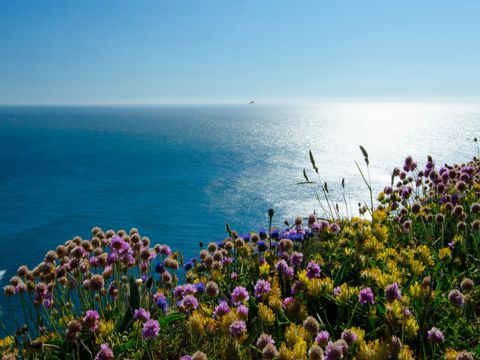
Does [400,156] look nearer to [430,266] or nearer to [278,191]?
[278,191]

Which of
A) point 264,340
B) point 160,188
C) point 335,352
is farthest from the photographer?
point 160,188

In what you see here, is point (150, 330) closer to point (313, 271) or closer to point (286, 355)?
point (286, 355)

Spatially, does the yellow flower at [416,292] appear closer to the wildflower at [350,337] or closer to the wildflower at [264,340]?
the wildflower at [350,337]

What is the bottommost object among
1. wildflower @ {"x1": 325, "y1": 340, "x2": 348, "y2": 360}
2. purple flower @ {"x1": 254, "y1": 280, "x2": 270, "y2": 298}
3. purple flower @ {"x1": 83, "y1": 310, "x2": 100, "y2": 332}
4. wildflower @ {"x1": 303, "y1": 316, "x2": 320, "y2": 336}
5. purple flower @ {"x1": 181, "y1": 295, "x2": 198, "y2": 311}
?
purple flower @ {"x1": 83, "y1": 310, "x2": 100, "y2": 332}

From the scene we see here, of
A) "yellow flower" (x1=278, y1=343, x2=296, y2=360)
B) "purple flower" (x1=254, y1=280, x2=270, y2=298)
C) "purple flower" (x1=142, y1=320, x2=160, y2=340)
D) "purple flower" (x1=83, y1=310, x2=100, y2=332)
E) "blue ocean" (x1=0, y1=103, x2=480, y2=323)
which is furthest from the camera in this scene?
"blue ocean" (x1=0, y1=103, x2=480, y2=323)

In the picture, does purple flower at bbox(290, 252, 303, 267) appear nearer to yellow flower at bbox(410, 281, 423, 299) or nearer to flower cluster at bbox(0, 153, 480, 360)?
flower cluster at bbox(0, 153, 480, 360)

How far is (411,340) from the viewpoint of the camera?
10.2 feet

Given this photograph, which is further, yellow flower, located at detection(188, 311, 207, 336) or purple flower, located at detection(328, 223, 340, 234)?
purple flower, located at detection(328, 223, 340, 234)

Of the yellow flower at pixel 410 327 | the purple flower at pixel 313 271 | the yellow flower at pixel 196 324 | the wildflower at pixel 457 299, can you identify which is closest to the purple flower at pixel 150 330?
the yellow flower at pixel 196 324

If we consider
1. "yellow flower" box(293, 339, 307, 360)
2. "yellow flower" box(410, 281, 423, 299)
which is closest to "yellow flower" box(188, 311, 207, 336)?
"yellow flower" box(293, 339, 307, 360)

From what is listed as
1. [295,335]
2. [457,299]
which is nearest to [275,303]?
[295,335]

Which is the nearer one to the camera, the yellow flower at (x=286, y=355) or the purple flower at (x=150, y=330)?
the yellow flower at (x=286, y=355)

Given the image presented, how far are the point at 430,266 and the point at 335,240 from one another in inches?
54.4

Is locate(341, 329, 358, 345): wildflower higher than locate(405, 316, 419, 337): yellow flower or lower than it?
higher
